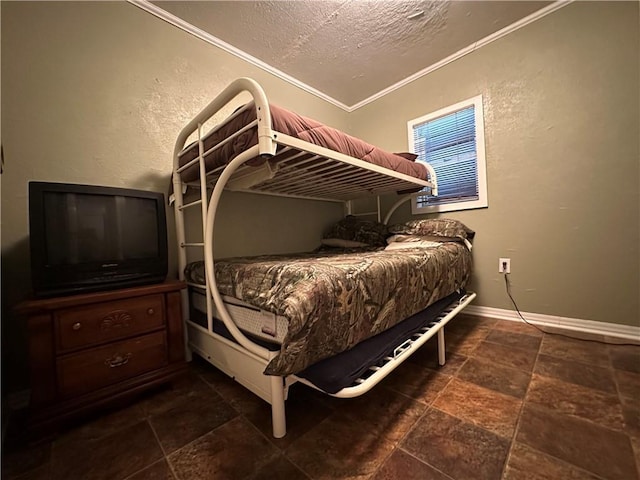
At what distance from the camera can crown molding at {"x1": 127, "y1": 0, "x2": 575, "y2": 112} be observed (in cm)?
163

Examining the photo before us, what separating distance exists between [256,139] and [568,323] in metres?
2.36

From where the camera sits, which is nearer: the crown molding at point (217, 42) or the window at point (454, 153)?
the crown molding at point (217, 42)

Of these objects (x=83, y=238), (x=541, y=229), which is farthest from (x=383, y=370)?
(x=541, y=229)

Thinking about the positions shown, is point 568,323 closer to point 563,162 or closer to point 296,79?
point 563,162

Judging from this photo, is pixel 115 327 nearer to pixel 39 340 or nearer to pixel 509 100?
pixel 39 340

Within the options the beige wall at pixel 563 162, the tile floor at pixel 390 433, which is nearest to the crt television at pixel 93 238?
the tile floor at pixel 390 433

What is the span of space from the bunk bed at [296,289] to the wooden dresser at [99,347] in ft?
0.65

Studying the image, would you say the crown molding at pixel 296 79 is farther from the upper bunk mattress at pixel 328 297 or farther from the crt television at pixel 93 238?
the upper bunk mattress at pixel 328 297

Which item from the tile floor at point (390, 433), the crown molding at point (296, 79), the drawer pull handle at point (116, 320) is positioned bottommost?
the tile floor at point (390, 433)

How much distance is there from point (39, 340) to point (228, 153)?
3.34 ft

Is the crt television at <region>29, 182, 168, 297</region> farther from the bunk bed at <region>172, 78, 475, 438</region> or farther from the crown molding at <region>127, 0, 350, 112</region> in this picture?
the crown molding at <region>127, 0, 350, 112</region>

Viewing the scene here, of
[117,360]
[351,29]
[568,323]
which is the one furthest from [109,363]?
[568,323]

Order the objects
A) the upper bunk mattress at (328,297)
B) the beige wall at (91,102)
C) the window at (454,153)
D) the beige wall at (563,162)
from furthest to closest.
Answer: the window at (454,153) → the beige wall at (563,162) → the beige wall at (91,102) → the upper bunk mattress at (328,297)

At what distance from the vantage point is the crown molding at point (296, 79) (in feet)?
5.36
